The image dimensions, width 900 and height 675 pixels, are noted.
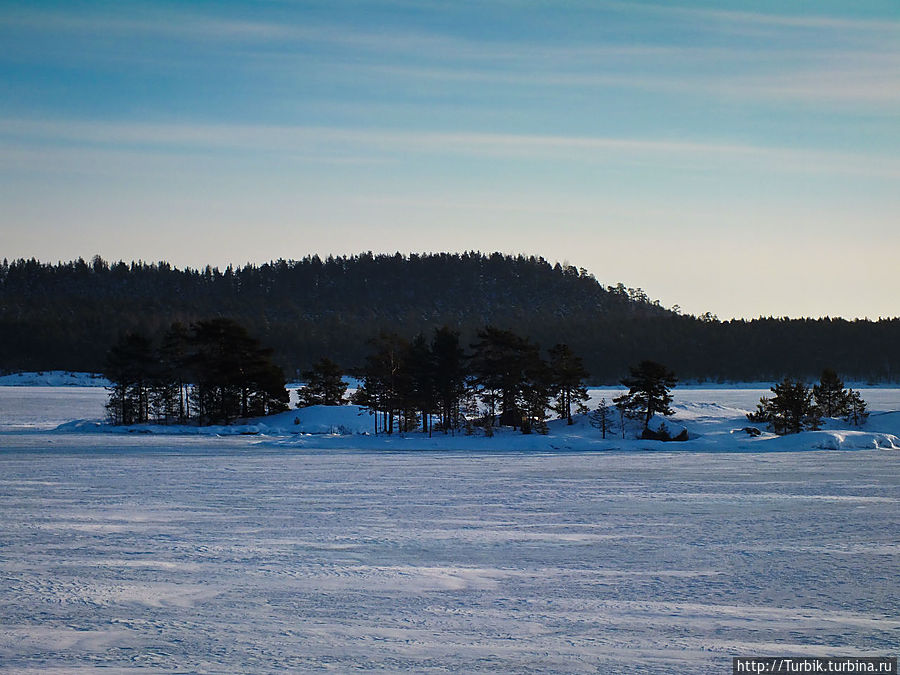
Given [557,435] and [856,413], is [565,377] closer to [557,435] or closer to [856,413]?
[557,435]

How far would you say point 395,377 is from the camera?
5138 centimetres

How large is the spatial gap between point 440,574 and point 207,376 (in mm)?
49141

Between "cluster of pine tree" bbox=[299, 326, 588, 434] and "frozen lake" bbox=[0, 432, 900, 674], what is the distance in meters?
26.5

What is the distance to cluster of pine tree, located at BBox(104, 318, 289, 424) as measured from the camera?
5784 cm

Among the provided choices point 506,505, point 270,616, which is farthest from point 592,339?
point 270,616

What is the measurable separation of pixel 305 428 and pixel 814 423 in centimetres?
3000

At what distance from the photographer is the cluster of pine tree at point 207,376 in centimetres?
5784

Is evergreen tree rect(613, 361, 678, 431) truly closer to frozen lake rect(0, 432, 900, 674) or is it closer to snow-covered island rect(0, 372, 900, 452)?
snow-covered island rect(0, 372, 900, 452)

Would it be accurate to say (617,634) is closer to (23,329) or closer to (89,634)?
(89,634)

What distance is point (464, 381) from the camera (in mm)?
53500

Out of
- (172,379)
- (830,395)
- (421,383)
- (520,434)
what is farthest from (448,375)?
(830,395)

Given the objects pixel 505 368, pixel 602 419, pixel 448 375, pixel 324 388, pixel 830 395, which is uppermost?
pixel 505 368

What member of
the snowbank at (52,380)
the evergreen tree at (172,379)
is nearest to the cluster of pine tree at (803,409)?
the evergreen tree at (172,379)

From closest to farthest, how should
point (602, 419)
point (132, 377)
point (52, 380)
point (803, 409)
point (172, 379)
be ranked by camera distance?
1. point (803, 409)
2. point (602, 419)
3. point (132, 377)
4. point (172, 379)
5. point (52, 380)
